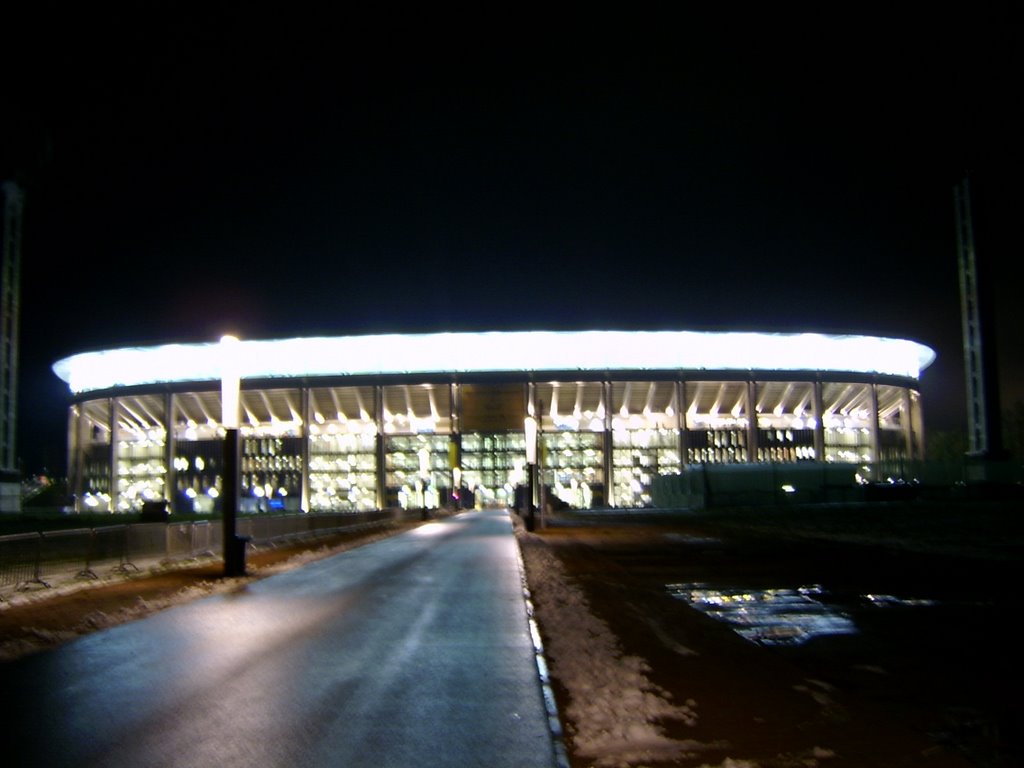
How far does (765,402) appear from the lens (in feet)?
383

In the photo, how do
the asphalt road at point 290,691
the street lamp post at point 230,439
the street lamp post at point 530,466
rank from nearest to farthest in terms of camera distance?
1. the asphalt road at point 290,691
2. the street lamp post at point 230,439
3. the street lamp post at point 530,466

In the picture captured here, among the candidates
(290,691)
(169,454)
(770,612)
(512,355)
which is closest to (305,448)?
(169,454)

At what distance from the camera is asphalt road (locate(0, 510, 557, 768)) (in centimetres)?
690

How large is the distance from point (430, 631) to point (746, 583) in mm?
8510

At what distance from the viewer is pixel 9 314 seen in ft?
242

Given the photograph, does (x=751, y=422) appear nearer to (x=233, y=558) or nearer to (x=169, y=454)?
(x=169, y=454)

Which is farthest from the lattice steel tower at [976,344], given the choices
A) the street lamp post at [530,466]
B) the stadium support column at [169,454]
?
the stadium support column at [169,454]

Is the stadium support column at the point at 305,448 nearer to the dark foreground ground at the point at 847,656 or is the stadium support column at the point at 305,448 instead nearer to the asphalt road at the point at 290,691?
the dark foreground ground at the point at 847,656

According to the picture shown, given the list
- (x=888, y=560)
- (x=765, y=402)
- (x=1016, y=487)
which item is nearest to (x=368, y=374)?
(x=765, y=402)

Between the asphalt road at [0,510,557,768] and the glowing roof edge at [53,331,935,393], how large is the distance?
98.6 meters

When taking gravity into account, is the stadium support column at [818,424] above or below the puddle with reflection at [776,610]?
above

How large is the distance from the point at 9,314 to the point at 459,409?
4840cm

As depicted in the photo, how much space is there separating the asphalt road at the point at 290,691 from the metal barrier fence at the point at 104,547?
4259mm

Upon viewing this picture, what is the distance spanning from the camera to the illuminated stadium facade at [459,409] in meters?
113
